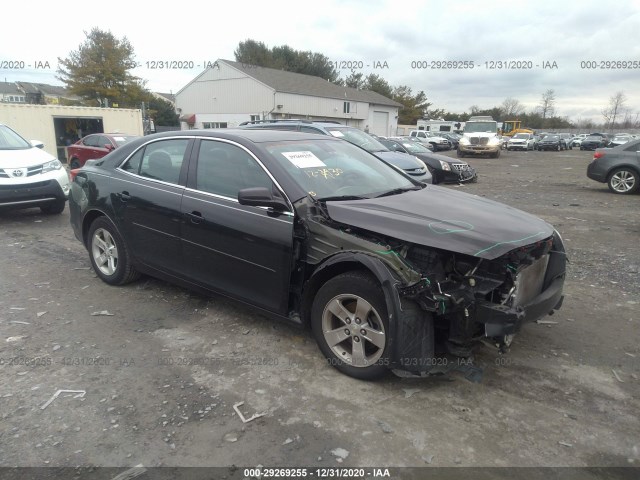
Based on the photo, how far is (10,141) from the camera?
832 centimetres

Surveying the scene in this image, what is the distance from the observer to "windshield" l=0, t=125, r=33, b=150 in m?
8.15

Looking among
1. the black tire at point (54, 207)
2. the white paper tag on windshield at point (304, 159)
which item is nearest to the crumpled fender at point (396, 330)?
the white paper tag on windshield at point (304, 159)

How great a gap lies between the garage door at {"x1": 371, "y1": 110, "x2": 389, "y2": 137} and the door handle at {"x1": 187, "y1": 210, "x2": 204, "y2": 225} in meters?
51.5

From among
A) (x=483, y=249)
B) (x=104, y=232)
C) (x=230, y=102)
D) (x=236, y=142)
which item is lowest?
(x=104, y=232)

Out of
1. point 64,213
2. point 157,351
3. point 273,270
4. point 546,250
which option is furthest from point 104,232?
point 64,213

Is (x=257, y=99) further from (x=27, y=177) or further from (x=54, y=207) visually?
(x=27, y=177)

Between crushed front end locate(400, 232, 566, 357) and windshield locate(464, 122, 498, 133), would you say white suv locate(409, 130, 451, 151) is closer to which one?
windshield locate(464, 122, 498, 133)

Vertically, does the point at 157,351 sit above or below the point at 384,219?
below

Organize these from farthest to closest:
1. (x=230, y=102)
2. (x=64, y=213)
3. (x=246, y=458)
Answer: (x=230, y=102), (x=64, y=213), (x=246, y=458)

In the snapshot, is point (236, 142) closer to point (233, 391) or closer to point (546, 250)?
point (233, 391)

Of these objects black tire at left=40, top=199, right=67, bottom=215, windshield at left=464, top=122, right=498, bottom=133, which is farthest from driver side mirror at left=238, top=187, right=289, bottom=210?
windshield at left=464, top=122, right=498, bottom=133

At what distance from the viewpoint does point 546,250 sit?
Result: 3.50 m

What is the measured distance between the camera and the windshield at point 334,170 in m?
3.63

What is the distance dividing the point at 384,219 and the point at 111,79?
41.1m
